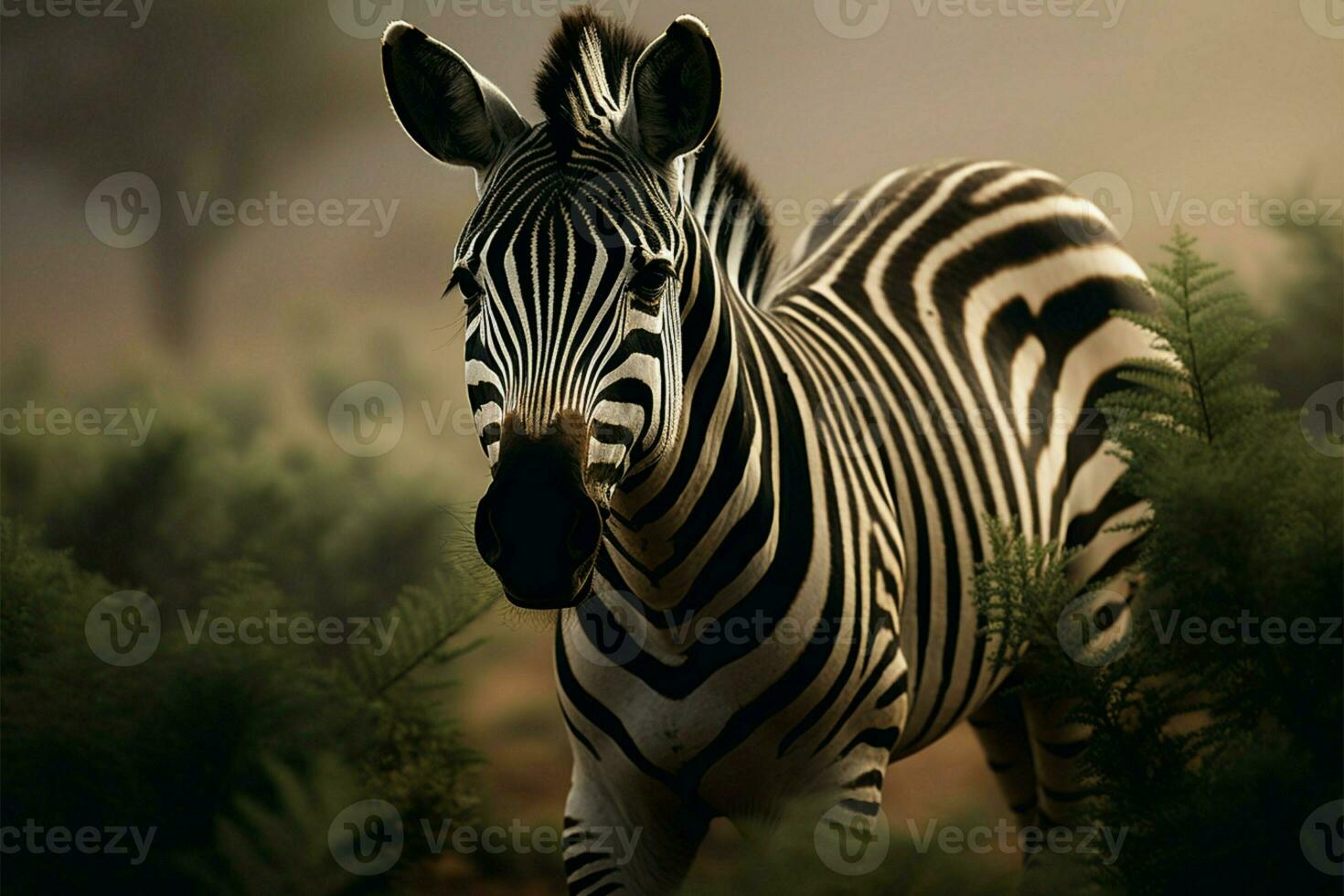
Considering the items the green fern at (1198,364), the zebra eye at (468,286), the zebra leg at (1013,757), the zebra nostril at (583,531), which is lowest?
the zebra leg at (1013,757)

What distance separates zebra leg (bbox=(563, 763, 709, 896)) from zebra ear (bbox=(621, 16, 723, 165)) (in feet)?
2.86

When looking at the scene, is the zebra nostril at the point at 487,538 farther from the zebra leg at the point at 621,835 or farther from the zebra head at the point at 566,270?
the zebra leg at the point at 621,835

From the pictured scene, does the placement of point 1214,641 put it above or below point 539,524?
below

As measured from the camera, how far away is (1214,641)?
127 cm

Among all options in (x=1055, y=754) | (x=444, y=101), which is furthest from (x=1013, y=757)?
(x=444, y=101)

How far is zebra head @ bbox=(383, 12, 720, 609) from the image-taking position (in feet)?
4.27

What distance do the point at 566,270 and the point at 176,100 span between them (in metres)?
6.68

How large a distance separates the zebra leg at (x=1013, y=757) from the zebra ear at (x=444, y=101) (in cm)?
194

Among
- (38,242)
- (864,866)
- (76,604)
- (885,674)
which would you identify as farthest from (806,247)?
(38,242)

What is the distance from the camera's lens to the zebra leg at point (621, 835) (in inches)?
69.9

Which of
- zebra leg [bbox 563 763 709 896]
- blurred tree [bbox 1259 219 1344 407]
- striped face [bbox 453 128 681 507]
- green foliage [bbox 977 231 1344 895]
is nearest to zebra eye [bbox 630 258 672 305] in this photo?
striped face [bbox 453 128 681 507]

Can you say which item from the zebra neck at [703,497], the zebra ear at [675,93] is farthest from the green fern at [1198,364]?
the zebra ear at [675,93]

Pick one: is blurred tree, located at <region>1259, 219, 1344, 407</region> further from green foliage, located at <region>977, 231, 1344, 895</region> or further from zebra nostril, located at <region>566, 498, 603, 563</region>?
zebra nostril, located at <region>566, 498, 603, 563</region>

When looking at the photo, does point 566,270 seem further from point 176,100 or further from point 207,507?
point 176,100
